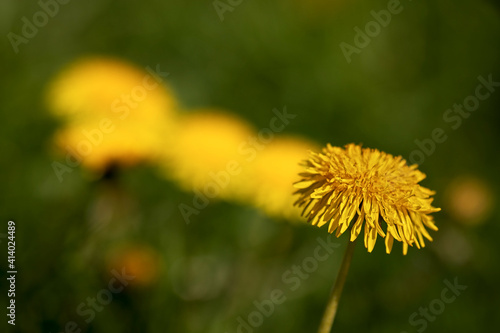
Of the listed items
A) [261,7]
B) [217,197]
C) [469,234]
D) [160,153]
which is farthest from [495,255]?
[261,7]

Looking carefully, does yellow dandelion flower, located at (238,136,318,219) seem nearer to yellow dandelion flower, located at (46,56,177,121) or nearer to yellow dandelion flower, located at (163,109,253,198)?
yellow dandelion flower, located at (163,109,253,198)

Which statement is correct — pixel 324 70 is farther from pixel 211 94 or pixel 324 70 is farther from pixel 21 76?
pixel 21 76

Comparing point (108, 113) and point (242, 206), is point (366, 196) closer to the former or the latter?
point (108, 113)

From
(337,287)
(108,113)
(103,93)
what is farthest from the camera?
(103,93)

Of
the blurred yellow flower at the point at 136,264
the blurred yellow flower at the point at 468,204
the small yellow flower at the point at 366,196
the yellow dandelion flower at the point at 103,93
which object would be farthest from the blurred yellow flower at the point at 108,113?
the blurred yellow flower at the point at 468,204

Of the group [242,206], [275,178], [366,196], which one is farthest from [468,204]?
[366,196]

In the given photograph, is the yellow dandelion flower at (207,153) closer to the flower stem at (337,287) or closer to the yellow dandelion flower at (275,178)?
the yellow dandelion flower at (275,178)

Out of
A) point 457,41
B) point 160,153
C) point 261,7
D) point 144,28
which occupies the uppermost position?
point 457,41
